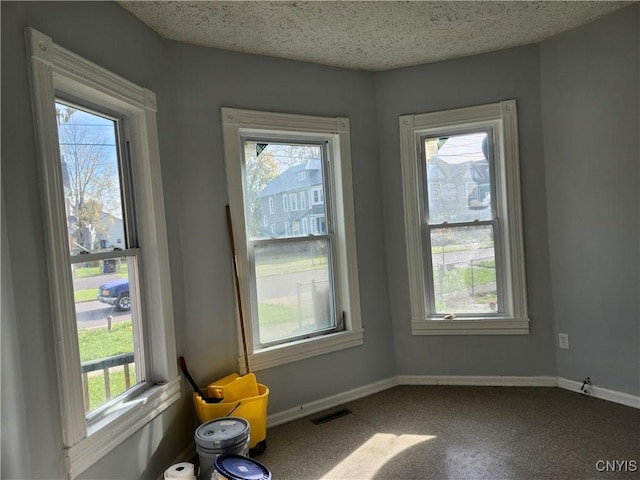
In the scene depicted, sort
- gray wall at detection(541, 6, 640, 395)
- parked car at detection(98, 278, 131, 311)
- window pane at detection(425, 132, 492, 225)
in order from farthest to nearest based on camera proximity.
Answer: window pane at detection(425, 132, 492, 225) → gray wall at detection(541, 6, 640, 395) → parked car at detection(98, 278, 131, 311)

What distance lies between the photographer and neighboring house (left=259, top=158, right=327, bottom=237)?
3076mm

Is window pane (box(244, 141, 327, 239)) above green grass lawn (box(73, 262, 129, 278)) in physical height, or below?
above

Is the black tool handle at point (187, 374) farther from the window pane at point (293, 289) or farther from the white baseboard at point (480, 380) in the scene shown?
the white baseboard at point (480, 380)

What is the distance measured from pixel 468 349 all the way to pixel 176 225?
2368 millimetres

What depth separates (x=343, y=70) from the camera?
3.35 meters

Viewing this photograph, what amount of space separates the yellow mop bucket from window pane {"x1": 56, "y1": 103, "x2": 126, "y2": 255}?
0.99m

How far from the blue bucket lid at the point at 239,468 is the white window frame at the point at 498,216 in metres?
1.83

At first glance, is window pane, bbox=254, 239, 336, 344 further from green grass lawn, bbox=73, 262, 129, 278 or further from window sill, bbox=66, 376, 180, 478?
green grass lawn, bbox=73, 262, 129, 278

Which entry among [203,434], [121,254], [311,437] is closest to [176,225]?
[121,254]

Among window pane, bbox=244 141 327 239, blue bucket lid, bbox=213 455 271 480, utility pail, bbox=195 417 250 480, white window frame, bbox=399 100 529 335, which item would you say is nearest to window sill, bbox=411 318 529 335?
white window frame, bbox=399 100 529 335

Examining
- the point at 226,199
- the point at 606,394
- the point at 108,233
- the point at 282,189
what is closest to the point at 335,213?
the point at 282,189

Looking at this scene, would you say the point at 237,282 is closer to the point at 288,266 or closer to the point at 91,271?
the point at 288,266

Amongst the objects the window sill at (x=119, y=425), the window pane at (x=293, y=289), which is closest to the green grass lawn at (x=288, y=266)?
the window pane at (x=293, y=289)

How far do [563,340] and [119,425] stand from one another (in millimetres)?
2974
